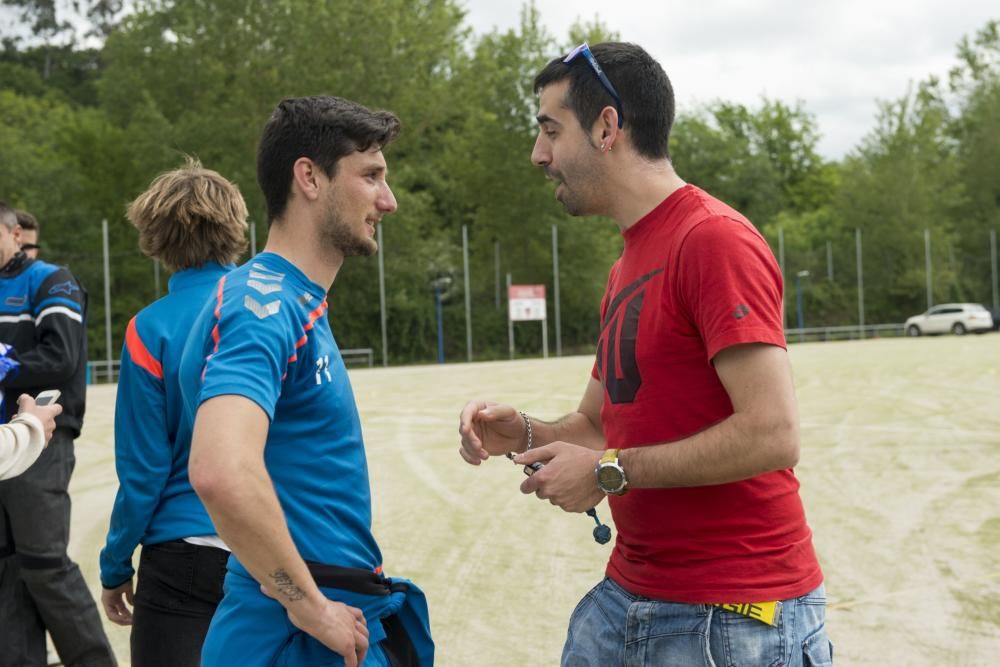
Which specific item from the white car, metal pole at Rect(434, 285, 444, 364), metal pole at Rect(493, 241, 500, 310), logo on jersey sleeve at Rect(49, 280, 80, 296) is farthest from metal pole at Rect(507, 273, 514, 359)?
logo on jersey sleeve at Rect(49, 280, 80, 296)

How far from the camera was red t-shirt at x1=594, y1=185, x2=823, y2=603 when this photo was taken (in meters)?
2.32

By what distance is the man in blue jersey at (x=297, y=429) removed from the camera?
2.08 m

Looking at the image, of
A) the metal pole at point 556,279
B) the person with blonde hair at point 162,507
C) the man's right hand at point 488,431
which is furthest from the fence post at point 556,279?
the man's right hand at point 488,431

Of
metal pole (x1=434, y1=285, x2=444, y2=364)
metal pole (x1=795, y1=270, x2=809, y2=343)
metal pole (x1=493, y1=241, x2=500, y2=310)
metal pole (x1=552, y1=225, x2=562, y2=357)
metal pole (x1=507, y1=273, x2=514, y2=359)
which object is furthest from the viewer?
metal pole (x1=795, y1=270, x2=809, y2=343)

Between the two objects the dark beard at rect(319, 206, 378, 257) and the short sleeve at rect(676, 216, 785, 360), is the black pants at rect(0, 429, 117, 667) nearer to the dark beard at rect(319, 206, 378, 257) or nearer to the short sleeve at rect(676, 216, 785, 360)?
the dark beard at rect(319, 206, 378, 257)

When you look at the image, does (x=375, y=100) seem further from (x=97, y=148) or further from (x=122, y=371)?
(x=122, y=371)

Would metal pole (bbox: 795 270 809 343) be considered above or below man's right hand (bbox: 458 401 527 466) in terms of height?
above

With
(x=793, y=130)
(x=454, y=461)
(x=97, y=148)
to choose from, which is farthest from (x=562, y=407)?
(x=793, y=130)

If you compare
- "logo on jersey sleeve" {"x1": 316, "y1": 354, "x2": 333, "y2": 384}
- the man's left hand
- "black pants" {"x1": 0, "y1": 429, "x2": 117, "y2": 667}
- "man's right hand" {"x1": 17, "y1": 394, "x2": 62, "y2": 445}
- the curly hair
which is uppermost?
the curly hair

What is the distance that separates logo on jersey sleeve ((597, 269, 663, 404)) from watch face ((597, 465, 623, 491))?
22cm

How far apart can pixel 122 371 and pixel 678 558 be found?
186cm

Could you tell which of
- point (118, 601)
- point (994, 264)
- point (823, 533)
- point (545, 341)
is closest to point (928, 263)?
point (994, 264)

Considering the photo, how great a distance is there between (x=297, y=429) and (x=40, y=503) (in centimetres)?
265

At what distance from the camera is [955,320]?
4809 cm
